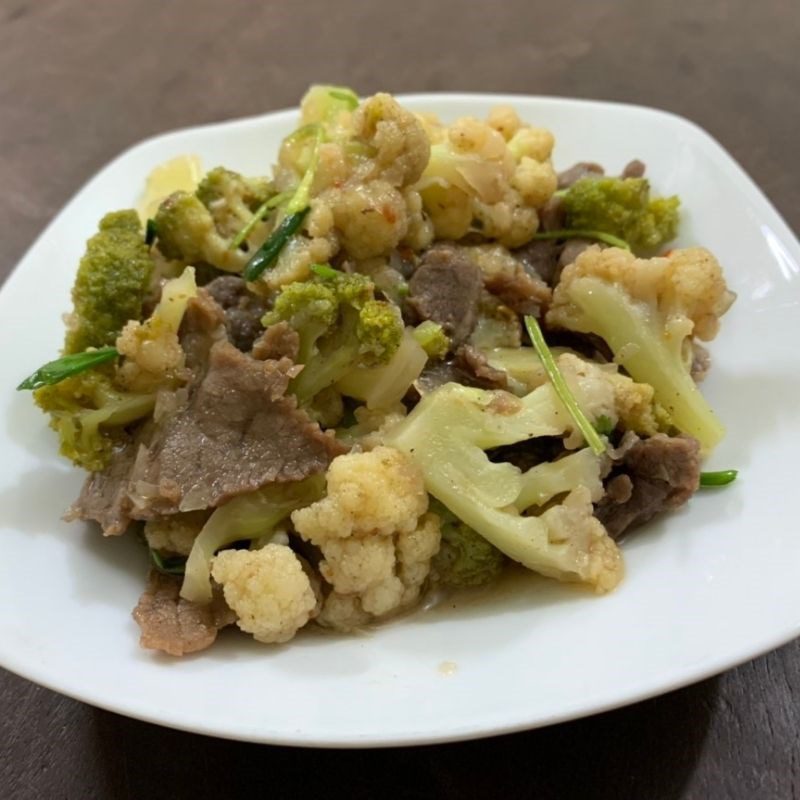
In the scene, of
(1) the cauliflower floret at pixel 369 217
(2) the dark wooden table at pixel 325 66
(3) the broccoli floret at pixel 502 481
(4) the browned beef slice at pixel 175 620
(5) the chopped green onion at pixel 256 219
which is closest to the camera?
(4) the browned beef slice at pixel 175 620

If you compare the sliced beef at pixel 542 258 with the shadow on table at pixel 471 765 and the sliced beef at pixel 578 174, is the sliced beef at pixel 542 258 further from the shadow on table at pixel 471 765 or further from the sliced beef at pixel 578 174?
the shadow on table at pixel 471 765

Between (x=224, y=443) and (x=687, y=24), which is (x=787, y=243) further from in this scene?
(x=687, y=24)

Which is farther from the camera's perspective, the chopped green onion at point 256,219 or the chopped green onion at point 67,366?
the chopped green onion at point 256,219

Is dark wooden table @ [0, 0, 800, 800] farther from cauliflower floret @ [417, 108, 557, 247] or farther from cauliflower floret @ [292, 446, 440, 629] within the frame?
cauliflower floret @ [417, 108, 557, 247]

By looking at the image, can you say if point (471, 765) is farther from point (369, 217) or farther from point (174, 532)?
point (369, 217)

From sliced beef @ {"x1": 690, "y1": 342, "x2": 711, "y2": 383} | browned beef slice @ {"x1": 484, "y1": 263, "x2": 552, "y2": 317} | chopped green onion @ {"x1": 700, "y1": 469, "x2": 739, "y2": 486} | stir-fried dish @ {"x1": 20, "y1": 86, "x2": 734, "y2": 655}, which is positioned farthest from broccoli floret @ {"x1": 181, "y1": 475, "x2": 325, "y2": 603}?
sliced beef @ {"x1": 690, "y1": 342, "x2": 711, "y2": 383}

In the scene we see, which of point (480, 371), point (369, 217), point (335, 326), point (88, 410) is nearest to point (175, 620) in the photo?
point (88, 410)

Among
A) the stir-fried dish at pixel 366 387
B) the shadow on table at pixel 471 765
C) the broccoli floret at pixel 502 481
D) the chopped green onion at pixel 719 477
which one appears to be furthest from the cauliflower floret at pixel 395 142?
the shadow on table at pixel 471 765
